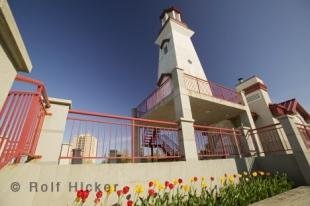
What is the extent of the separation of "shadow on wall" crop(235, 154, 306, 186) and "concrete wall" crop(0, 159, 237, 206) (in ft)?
9.61

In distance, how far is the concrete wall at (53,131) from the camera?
3.05 metres

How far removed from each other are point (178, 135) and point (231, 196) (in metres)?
2.53

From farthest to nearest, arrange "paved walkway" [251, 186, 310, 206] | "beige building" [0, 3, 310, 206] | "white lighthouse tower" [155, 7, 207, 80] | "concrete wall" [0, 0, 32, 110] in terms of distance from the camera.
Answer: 1. "white lighthouse tower" [155, 7, 207, 80]
2. "paved walkway" [251, 186, 310, 206]
3. "beige building" [0, 3, 310, 206]
4. "concrete wall" [0, 0, 32, 110]

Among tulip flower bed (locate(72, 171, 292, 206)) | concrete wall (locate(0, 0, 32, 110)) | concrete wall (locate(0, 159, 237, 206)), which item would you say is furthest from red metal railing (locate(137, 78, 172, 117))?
concrete wall (locate(0, 0, 32, 110))

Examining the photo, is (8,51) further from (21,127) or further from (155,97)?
(155,97)

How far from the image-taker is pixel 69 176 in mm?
3119

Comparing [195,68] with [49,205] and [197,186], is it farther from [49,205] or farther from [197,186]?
[49,205]

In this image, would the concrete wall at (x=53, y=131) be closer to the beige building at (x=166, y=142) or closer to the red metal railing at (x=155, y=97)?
the beige building at (x=166, y=142)

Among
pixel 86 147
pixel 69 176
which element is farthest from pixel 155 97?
pixel 69 176

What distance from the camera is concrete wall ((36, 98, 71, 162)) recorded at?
3.05 m

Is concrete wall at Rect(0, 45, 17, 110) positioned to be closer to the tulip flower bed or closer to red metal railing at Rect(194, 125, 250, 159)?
the tulip flower bed

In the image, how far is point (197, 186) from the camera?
496 cm

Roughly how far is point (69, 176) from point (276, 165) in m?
7.66

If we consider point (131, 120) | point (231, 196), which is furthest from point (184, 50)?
point (231, 196)
